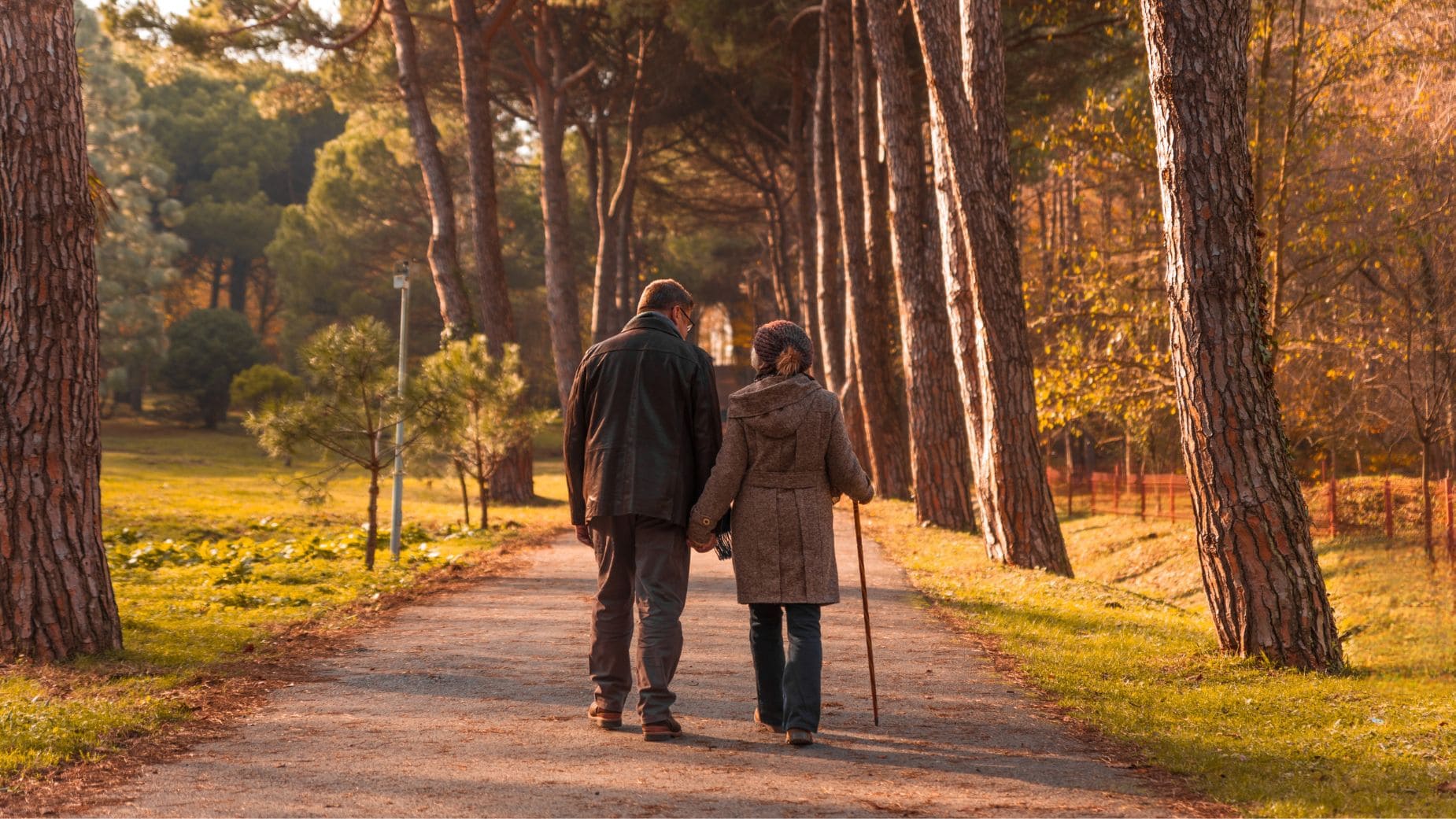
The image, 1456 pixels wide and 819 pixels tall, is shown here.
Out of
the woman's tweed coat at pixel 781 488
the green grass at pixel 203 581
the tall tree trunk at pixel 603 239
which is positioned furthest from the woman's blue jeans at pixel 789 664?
the tall tree trunk at pixel 603 239

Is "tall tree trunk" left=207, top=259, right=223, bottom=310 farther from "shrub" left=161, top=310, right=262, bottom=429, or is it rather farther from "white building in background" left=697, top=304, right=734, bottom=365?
"white building in background" left=697, top=304, right=734, bottom=365

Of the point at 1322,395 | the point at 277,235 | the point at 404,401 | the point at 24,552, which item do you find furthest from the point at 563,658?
the point at 277,235

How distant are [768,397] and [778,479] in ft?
1.24

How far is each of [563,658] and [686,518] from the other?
2.39m

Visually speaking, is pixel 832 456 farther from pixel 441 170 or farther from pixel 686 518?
pixel 441 170

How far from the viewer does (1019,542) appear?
12945 mm

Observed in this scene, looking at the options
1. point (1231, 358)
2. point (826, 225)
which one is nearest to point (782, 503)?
point (1231, 358)

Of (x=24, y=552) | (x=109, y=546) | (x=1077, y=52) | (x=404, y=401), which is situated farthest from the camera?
(x=1077, y=52)

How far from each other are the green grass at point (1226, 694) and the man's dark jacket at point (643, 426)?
90.7 inches

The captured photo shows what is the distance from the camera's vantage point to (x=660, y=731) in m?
5.79

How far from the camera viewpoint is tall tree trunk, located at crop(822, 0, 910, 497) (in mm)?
21938

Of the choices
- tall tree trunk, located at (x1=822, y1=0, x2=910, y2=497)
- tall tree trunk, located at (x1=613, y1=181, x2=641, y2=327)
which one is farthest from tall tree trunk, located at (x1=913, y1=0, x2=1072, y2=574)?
tall tree trunk, located at (x1=613, y1=181, x2=641, y2=327)

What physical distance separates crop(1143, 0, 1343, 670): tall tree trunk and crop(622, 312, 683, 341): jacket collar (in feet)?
11.3

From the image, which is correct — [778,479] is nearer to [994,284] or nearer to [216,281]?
[994,284]
